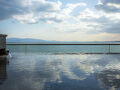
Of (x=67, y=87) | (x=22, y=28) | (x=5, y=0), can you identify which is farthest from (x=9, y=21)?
(x=67, y=87)

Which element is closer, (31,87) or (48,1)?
(31,87)

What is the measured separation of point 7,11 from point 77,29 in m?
7.70

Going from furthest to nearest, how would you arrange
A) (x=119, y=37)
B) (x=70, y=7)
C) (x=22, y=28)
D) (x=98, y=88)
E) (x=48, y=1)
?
(x=22, y=28)
(x=119, y=37)
(x=70, y=7)
(x=48, y=1)
(x=98, y=88)

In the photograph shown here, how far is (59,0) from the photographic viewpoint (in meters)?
7.38

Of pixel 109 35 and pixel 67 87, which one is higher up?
pixel 109 35

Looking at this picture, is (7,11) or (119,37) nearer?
(7,11)

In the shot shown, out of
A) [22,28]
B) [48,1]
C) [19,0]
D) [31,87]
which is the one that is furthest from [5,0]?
[31,87]

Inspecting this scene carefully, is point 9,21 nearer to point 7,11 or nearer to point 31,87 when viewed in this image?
point 7,11

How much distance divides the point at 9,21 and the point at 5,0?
431 cm

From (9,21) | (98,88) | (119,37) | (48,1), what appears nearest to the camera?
(98,88)

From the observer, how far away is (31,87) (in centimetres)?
231

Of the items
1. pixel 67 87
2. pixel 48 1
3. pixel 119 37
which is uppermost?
pixel 48 1

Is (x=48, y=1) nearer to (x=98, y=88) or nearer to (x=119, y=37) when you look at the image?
(x=98, y=88)

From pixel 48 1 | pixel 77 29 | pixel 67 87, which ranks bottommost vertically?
pixel 67 87
